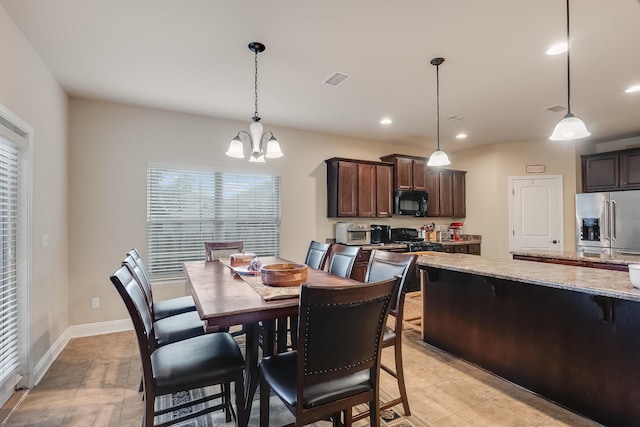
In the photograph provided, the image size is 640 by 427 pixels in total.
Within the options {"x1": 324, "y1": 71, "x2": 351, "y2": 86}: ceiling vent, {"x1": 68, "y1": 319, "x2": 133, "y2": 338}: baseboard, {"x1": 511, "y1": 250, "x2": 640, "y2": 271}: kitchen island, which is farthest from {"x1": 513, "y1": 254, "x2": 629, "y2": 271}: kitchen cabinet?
{"x1": 68, "y1": 319, "x2": 133, "y2": 338}: baseboard

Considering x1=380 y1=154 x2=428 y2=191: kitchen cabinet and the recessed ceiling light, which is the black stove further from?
the recessed ceiling light

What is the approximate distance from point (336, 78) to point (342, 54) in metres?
0.44

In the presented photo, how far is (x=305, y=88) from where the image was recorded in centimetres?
339

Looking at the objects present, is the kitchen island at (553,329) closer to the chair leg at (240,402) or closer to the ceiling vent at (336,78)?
the chair leg at (240,402)

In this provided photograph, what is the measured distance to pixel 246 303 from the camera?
5.44 feet

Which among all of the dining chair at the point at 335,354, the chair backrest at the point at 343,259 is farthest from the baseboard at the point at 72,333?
the chair backrest at the point at 343,259

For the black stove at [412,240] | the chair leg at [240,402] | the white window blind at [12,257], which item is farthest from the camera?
the black stove at [412,240]

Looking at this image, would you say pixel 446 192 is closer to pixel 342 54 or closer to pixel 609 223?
pixel 609 223

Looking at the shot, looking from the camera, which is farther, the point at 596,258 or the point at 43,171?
the point at 596,258

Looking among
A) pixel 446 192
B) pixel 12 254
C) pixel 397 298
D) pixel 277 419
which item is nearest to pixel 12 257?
Answer: pixel 12 254

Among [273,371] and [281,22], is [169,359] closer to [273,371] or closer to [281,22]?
[273,371]

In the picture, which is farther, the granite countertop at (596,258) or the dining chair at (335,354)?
the granite countertop at (596,258)

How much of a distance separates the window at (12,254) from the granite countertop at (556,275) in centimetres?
331

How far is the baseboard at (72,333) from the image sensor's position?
2652 mm
